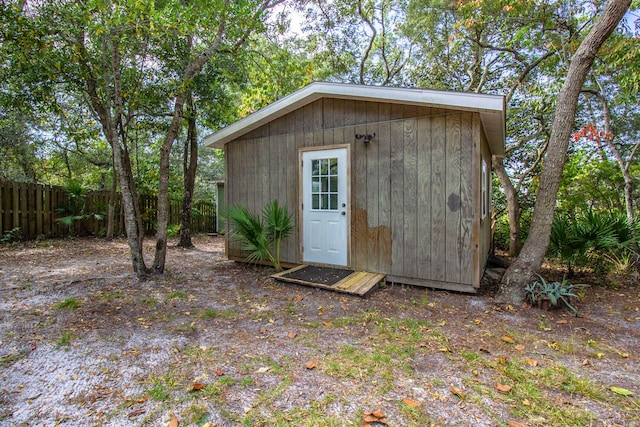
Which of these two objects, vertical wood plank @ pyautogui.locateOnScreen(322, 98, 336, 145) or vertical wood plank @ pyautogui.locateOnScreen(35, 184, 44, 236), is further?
vertical wood plank @ pyautogui.locateOnScreen(35, 184, 44, 236)


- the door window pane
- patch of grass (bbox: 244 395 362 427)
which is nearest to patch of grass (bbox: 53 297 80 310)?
patch of grass (bbox: 244 395 362 427)

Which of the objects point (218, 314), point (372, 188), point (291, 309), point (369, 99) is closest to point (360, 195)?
point (372, 188)

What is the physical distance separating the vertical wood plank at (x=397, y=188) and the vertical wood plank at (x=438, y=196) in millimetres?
408

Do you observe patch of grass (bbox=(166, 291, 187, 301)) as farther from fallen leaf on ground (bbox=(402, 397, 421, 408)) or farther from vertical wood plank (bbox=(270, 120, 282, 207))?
fallen leaf on ground (bbox=(402, 397, 421, 408))

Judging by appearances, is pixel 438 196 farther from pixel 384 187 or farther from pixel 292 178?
pixel 292 178

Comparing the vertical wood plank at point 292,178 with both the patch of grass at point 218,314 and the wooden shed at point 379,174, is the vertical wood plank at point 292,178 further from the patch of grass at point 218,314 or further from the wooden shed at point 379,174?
the patch of grass at point 218,314

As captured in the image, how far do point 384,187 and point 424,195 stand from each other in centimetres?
57

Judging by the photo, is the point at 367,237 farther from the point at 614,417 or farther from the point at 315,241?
the point at 614,417

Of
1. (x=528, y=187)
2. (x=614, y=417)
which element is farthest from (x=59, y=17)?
(x=528, y=187)

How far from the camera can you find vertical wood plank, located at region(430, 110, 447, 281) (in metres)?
4.02

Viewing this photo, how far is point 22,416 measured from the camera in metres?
1.69

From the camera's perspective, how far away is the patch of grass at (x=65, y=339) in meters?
2.53

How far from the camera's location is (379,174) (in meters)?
4.46

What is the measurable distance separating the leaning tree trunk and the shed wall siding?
46 centimetres
